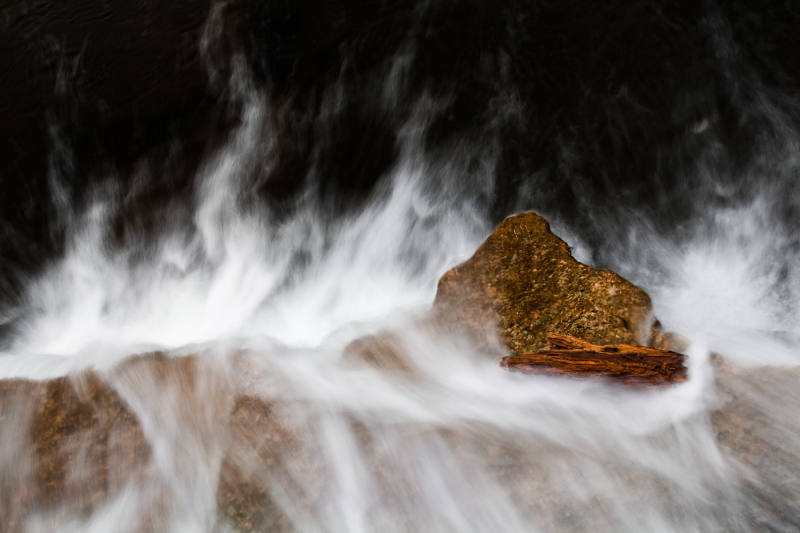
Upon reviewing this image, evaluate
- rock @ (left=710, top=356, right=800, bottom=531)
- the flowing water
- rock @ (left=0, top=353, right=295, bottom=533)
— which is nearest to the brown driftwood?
A: the flowing water

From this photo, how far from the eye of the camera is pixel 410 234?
7.36m

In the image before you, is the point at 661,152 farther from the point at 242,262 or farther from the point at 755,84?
the point at 242,262

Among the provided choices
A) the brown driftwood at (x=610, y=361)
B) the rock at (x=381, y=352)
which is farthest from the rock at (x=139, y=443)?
the brown driftwood at (x=610, y=361)

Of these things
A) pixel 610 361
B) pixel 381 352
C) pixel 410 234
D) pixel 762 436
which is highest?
pixel 410 234

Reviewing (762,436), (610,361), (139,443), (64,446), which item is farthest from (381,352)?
(762,436)

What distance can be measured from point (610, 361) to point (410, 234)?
127 inches

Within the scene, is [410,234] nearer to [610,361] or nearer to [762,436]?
[610,361]

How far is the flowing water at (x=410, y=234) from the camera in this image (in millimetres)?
4621

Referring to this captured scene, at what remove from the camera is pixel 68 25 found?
9102mm

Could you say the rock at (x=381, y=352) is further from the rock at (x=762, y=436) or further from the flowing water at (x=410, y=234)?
the rock at (x=762, y=436)

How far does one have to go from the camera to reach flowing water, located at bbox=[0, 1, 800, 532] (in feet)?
15.2

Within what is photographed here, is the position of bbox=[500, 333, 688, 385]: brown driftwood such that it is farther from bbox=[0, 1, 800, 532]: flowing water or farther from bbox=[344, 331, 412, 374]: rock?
bbox=[344, 331, 412, 374]: rock

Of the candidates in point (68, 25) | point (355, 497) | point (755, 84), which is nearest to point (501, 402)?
point (355, 497)

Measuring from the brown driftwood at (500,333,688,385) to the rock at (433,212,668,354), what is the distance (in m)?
0.21
